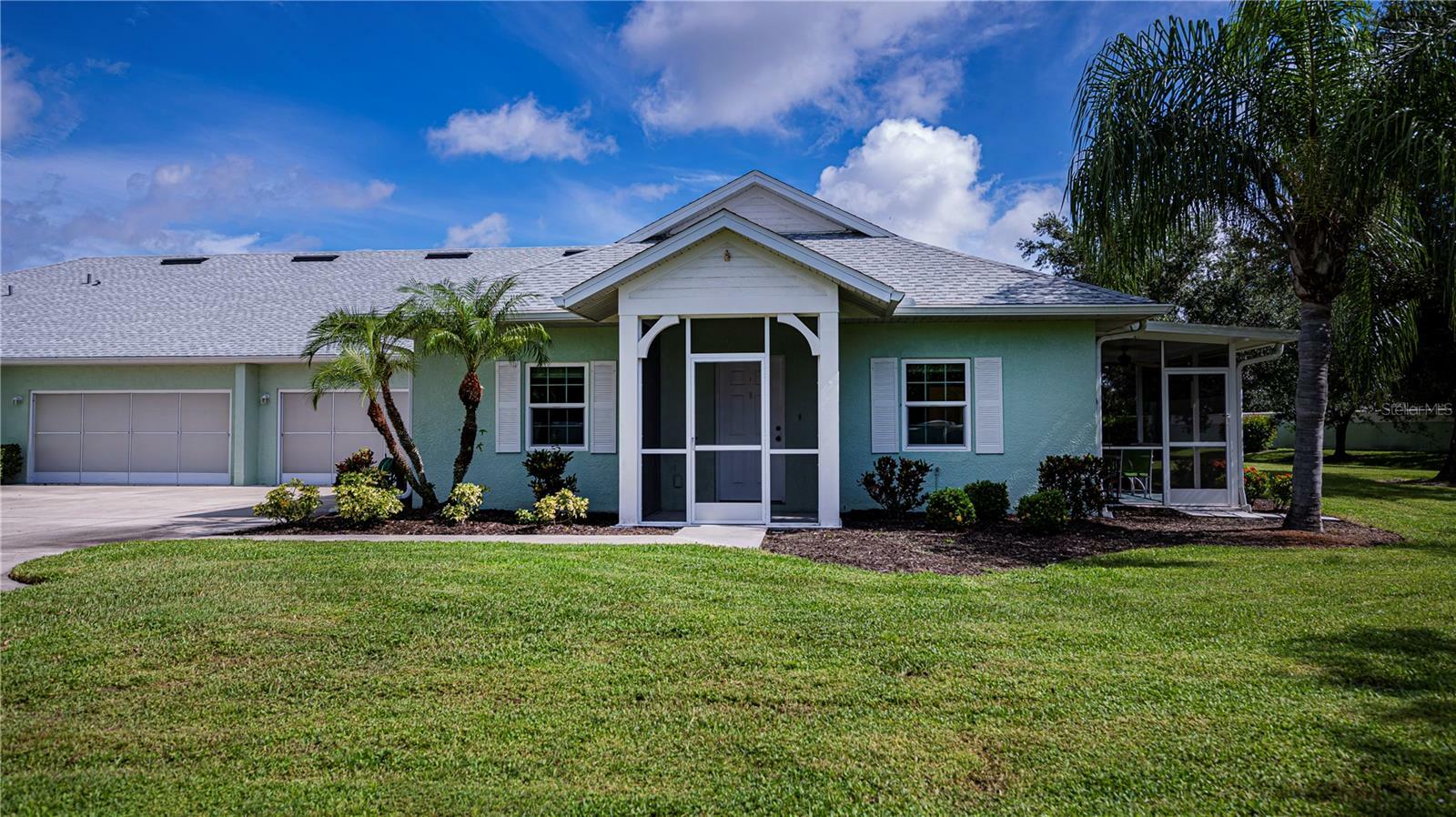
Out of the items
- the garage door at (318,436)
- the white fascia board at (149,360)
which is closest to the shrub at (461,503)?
the garage door at (318,436)

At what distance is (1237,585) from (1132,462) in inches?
283

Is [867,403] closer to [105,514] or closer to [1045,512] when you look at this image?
[1045,512]

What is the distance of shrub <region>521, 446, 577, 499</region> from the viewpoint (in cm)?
1195

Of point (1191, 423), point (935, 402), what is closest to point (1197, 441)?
point (1191, 423)

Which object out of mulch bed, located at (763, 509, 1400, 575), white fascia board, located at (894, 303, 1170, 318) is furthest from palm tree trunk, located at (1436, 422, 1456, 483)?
white fascia board, located at (894, 303, 1170, 318)

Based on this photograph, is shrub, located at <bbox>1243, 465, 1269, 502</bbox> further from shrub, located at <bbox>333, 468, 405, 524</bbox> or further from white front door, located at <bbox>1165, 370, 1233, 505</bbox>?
shrub, located at <bbox>333, 468, 405, 524</bbox>

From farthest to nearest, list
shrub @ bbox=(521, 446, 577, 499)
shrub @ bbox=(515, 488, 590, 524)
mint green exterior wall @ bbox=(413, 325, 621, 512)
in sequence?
mint green exterior wall @ bbox=(413, 325, 621, 512) < shrub @ bbox=(521, 446, 577, 499) < shrub @ bbox=(515, 488, 590, 524)

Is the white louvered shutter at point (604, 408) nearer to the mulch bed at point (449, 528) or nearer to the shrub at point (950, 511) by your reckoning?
the mulch bed at point (449, 528)

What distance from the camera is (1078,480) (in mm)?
11562

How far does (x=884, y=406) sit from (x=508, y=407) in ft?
20.7

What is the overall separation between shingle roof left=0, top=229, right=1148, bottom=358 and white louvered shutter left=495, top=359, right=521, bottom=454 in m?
1.24

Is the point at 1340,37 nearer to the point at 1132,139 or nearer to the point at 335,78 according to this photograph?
the point at 1132,139

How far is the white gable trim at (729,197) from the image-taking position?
48.9ft

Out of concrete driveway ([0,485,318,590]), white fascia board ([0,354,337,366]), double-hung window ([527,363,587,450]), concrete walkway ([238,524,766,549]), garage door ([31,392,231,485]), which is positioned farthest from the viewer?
garage door ([31,392,231,485])
